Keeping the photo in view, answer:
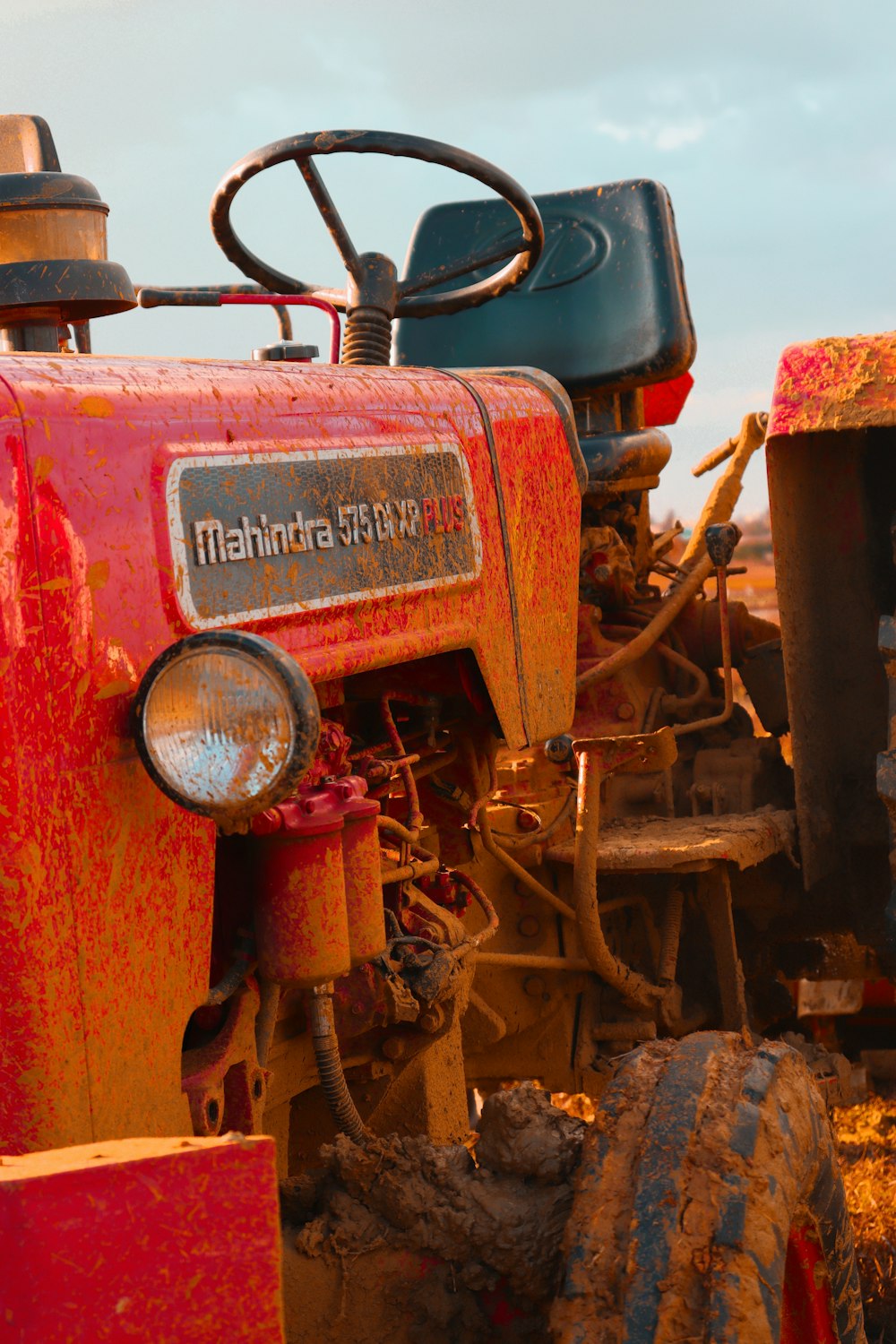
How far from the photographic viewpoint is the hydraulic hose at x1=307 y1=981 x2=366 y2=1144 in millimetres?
1767

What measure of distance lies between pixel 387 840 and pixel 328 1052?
1.27 feet

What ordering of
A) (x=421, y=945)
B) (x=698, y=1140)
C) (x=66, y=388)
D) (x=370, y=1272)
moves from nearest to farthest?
(x=66, y=388) → (x=698, y=1140) → (x=370, y=1272) → (x=421, y=945)

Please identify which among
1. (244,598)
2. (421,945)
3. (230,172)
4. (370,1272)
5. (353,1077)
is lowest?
(370,1272)

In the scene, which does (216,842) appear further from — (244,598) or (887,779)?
(887,779)

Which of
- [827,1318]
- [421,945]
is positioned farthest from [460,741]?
[827,1318]

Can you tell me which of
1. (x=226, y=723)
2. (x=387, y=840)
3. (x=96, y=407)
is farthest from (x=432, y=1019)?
(x=96, y=407)

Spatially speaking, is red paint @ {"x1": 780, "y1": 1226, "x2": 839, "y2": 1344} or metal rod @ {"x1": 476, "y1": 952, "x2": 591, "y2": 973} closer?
red paint @ {"x1": 780, "y1": 1226, "x2": 839, "y2": 1344}

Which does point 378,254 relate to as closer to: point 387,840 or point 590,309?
point 387,840

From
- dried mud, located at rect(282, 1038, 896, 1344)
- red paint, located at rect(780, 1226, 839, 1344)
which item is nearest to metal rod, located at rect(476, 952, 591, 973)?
dried mud, located at rect(282, 1038, 896, 1344)

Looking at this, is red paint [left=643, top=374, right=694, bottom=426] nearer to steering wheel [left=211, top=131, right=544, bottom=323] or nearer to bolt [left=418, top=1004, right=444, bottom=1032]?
steering wheel [left=211, top=131, right=544, bottom=323]

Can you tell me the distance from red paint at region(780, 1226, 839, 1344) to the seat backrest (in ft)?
7.30

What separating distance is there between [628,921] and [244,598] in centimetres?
170

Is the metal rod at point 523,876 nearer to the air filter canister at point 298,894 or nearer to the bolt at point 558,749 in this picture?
the bolt at point 558,749

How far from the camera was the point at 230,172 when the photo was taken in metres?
2.56
